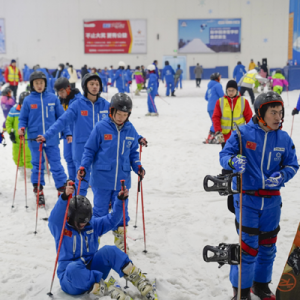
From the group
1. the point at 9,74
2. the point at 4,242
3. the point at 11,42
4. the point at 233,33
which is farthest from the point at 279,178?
the point at 11,42

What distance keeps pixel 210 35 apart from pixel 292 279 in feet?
103

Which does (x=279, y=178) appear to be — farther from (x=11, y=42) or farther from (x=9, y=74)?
(x=11, y=42)

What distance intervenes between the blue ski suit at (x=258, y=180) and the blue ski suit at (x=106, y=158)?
1230 mm

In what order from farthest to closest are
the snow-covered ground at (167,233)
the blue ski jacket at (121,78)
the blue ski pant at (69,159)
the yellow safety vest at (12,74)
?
the blue ski jacket at (121,78) → the yellow safety vest at (12,74) → the blue ski pant at (69,159) → the snow-covered ground at (167,233)

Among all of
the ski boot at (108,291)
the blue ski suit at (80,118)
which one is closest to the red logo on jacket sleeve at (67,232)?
the ski boot at (108,291)

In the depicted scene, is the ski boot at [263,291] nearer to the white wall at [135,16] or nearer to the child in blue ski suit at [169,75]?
the child in blue ski suit at [169,75]

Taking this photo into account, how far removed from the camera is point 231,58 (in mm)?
32375

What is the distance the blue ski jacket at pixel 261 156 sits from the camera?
291cm

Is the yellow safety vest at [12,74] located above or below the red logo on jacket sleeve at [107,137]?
above

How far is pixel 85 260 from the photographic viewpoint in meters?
3.23

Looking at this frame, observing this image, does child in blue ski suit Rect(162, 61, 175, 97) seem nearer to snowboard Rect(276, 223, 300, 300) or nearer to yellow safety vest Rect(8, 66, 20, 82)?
yellow safety vest Rect(8, 66, 20, 82)

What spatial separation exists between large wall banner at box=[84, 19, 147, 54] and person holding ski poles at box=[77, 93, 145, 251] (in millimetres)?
29563

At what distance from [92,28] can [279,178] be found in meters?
31.2

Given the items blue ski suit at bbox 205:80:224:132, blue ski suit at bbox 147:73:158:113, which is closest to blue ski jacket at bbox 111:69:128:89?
blue ski suit at bbox 147:73:158:113
